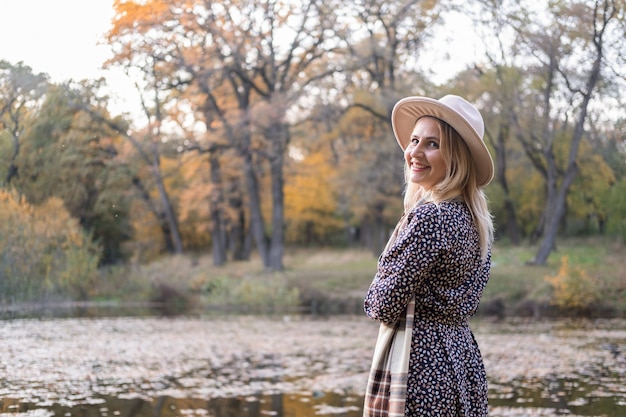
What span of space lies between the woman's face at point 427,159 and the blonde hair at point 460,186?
0.07ft

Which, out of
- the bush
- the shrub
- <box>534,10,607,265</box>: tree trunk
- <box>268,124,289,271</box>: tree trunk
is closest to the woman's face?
the bush

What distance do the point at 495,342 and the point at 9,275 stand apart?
8.40 m

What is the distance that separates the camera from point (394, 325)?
2.67m

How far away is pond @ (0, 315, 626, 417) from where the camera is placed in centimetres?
788

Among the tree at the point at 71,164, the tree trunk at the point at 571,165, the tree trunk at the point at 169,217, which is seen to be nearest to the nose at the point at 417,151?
the tree at the point at 71,164

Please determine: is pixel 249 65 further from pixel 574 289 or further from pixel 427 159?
pixel 427 159

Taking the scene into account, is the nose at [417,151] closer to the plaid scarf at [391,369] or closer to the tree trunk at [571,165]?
the plaid scarf at [391,369]

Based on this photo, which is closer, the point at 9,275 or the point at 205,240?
the point at 9,275

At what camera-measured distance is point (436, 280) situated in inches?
106

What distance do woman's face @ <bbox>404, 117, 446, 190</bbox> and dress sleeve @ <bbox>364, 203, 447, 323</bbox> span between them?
8.7 inches

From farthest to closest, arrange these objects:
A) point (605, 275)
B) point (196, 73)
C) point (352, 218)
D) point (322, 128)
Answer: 1. point (352, 218)
2. point (322, 128)
3. point (196, 73)
4. point (605, 275)

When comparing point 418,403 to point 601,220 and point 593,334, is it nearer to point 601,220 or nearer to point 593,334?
point 593,334

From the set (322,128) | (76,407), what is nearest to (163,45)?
(322,128)

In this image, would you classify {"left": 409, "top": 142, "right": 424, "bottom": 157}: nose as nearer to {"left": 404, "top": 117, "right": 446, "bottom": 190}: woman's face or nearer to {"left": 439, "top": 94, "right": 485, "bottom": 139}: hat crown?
{"left": 404, "top": 117, "right": 446, "bottom": 190}: woman's face
